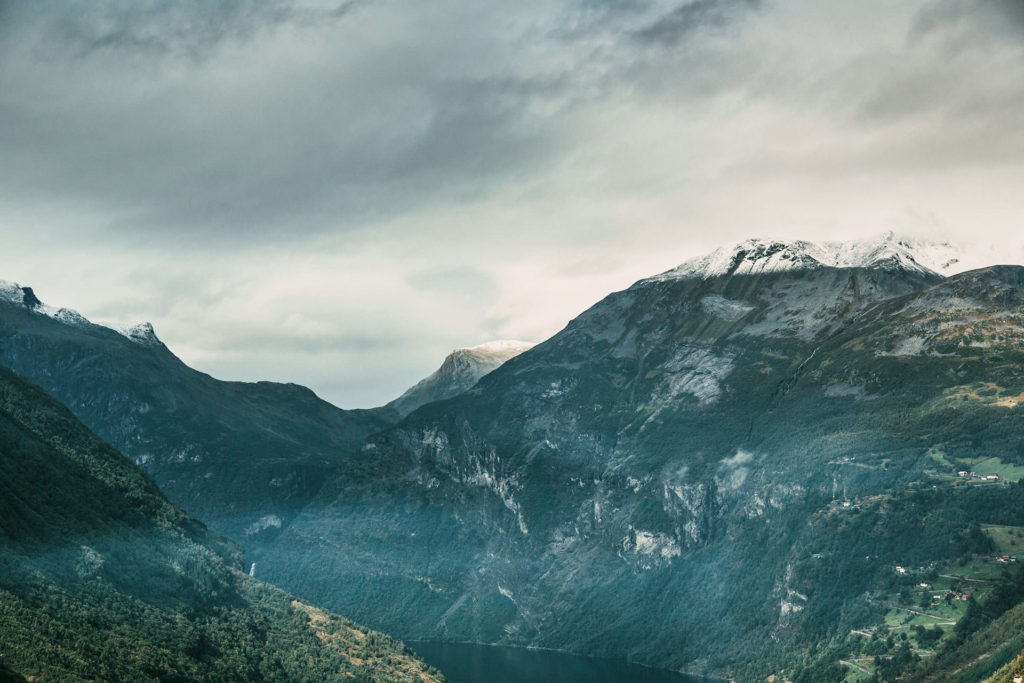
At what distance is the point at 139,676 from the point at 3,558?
34.3m

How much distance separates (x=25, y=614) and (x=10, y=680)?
26.7 meters

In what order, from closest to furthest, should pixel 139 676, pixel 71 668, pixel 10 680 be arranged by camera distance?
pixel 10 680, pixel 71 668, pixel 139 676

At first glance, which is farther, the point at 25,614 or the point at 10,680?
the point at 25,614

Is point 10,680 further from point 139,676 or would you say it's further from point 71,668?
point 139,676

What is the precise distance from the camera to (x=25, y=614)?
617ft

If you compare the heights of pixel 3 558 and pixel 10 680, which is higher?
pixel 3 558

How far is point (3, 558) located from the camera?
7864 inches

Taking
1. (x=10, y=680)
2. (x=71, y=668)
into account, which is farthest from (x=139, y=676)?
(x=10, y=680)

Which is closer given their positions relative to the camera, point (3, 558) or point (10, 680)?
point (10, 680)

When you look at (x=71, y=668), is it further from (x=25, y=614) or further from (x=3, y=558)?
(x=3, y=558)

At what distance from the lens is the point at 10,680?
535 ft

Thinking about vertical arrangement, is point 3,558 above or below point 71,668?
above

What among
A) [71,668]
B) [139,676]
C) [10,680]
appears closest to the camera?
[10,680]

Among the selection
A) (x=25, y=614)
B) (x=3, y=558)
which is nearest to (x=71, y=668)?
(x=25, y=614)
